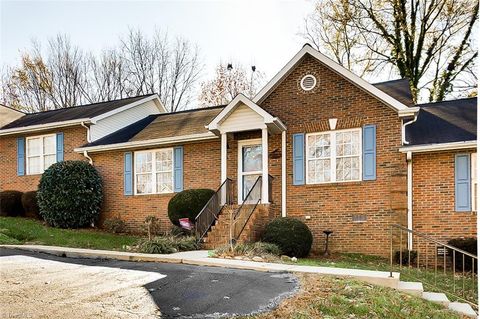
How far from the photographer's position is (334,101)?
12906 mm

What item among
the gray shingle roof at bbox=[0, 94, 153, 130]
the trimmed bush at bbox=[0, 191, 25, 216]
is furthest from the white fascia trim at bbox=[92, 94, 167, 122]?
the trimmed bush at bbox=[0, 191, 25, 216]

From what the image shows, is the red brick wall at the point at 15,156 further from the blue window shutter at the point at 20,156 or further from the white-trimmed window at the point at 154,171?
the white-trimmed window at the point at 154,171

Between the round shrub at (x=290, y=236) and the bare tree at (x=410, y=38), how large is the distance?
14.6 metres

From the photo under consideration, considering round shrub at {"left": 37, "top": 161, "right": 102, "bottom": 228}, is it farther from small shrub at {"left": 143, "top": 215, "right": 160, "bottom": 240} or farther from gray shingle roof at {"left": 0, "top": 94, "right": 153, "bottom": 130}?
gray shingle roof at {"left": 0, "top": 94, "right": 153, "bottom": 130}

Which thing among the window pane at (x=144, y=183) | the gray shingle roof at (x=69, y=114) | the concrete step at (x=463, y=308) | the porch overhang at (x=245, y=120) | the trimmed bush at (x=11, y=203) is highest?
the gray shingle roof at (x=69, y=114)

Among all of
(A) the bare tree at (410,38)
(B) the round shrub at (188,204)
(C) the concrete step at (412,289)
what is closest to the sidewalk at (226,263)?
(C) the concrete step at (412,289)

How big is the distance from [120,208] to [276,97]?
22.1 ft

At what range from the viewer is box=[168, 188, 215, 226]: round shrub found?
1333cm

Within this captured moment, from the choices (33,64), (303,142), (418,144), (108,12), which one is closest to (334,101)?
(303,142)

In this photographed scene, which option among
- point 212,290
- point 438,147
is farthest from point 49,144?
point 438,147

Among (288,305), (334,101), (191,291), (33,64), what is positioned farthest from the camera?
(33,64)

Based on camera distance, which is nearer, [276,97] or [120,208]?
[276,97]

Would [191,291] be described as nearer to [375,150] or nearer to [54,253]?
[54,253]

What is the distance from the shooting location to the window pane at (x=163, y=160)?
50.2 ft
